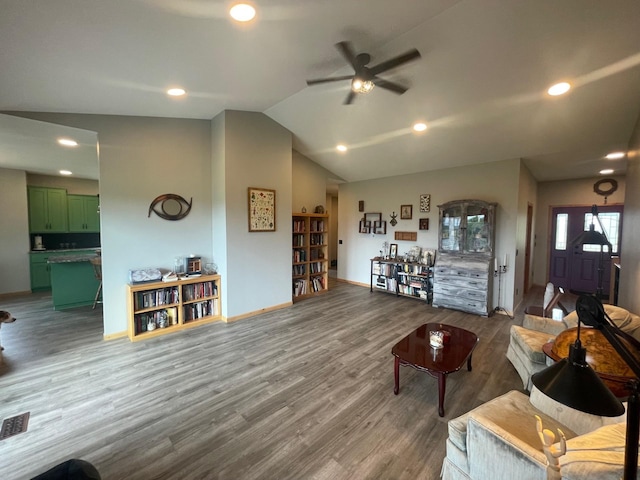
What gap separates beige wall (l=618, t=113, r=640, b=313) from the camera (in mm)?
2793

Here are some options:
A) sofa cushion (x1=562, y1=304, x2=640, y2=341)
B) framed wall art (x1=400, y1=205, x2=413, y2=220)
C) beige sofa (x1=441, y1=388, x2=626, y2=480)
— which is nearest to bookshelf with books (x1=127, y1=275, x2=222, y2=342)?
beige sofa (x1=441, y1=388, x2=626, y2=480)

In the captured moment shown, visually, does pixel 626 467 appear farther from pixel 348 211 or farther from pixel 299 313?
pixel 348 211

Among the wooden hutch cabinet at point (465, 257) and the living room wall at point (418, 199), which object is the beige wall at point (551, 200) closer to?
the living room wall at point (418, 199)

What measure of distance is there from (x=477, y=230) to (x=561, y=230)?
352 centimetres

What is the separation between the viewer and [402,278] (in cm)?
563

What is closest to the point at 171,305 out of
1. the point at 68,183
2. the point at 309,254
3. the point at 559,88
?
the point at 309,254

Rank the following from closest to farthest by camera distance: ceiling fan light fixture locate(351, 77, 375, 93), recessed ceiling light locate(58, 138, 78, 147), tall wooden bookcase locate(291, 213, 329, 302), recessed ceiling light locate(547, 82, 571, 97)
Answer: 1. ceiling fan light fixture locate(351, 77, 375, 93)
2. recessed ceiling light locate(547, 82, 571, 97)
3. recessed ceiling light locate(58, 138, 78, 147)
4. tall wooden bookcase locate(291, 213, 329, 302)

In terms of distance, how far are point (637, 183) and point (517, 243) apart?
170 centimetres

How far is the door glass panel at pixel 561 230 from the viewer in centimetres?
629

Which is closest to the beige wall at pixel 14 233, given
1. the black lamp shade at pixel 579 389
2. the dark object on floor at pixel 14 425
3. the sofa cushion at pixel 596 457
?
the dark object on floor at pixel 14 425

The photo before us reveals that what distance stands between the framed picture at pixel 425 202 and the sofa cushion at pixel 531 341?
299 centimetres

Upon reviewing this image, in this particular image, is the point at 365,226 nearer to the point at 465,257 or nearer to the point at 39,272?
the point at 465,257

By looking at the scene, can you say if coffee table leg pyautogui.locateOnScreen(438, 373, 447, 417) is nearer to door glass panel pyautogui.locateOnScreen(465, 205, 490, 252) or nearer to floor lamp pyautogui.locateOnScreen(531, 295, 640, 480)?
floor lamp pyautogui.locateOnScreen(531, 295, 640, 480)

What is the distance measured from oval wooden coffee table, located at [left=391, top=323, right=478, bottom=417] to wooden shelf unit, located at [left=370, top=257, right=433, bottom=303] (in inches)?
94.4
